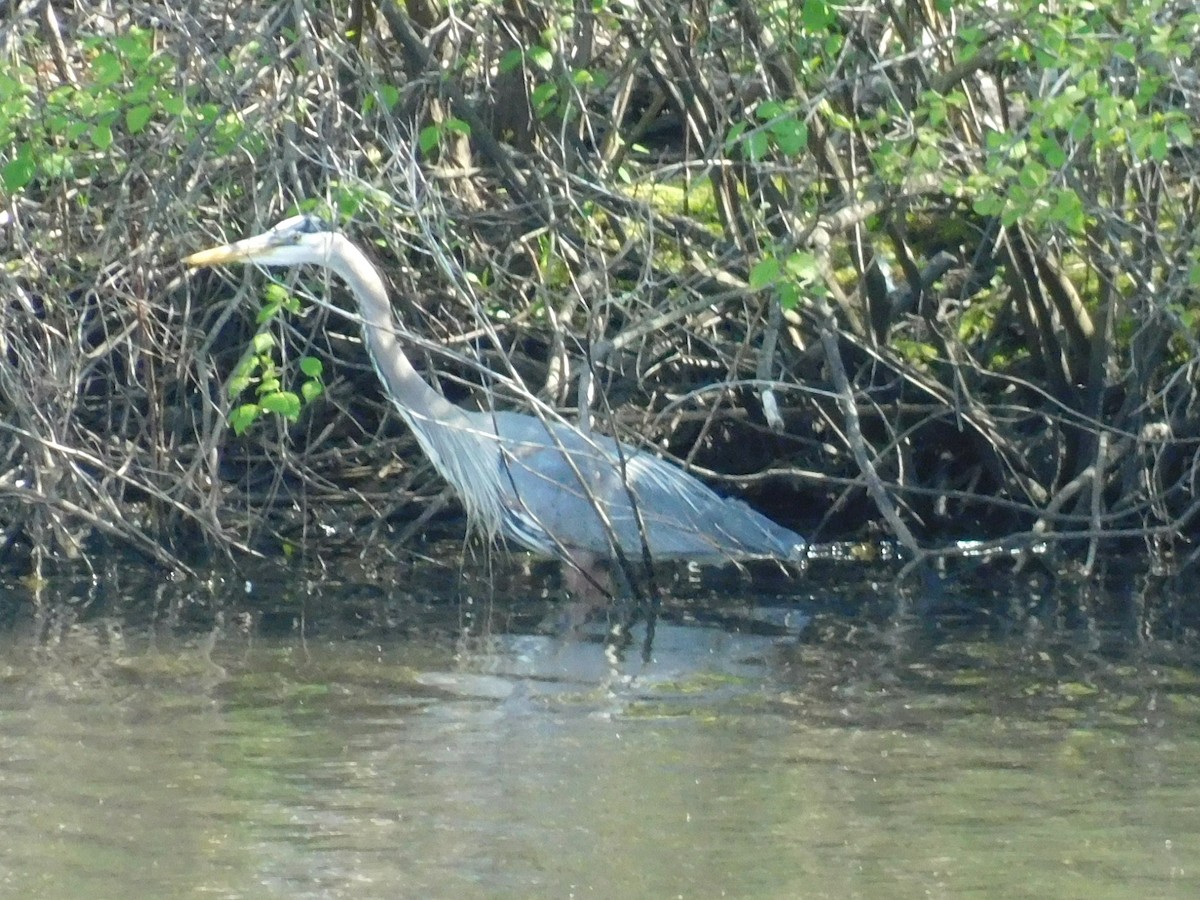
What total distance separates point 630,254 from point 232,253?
217 cm

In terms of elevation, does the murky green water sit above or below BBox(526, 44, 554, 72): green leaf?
below

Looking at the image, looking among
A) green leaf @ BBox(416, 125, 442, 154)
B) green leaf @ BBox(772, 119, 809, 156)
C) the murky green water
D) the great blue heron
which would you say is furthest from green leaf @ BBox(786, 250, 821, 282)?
the great blue heron

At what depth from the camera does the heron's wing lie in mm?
9203

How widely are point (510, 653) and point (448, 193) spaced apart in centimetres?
256

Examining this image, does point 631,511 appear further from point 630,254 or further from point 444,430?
point 630,254

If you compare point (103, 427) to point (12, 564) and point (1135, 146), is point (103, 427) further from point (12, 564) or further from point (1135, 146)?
point (1135, 146)

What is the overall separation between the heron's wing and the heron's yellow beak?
5.44ft

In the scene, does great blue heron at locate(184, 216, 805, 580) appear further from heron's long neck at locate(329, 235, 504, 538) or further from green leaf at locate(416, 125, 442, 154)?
green leaf at locate(416, 125, 442, 154)

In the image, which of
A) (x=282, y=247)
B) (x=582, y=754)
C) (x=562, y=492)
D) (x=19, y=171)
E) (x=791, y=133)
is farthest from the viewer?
(x=562, y=492)

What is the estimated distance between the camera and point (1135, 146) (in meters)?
5.98

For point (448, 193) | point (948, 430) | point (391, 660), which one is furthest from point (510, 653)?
point (948, 430)

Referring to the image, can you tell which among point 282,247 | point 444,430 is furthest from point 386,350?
point 282,247

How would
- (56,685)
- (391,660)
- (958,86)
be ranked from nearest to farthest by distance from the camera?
(56,685) < (391,660) < (958,86)

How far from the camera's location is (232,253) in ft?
26.1
